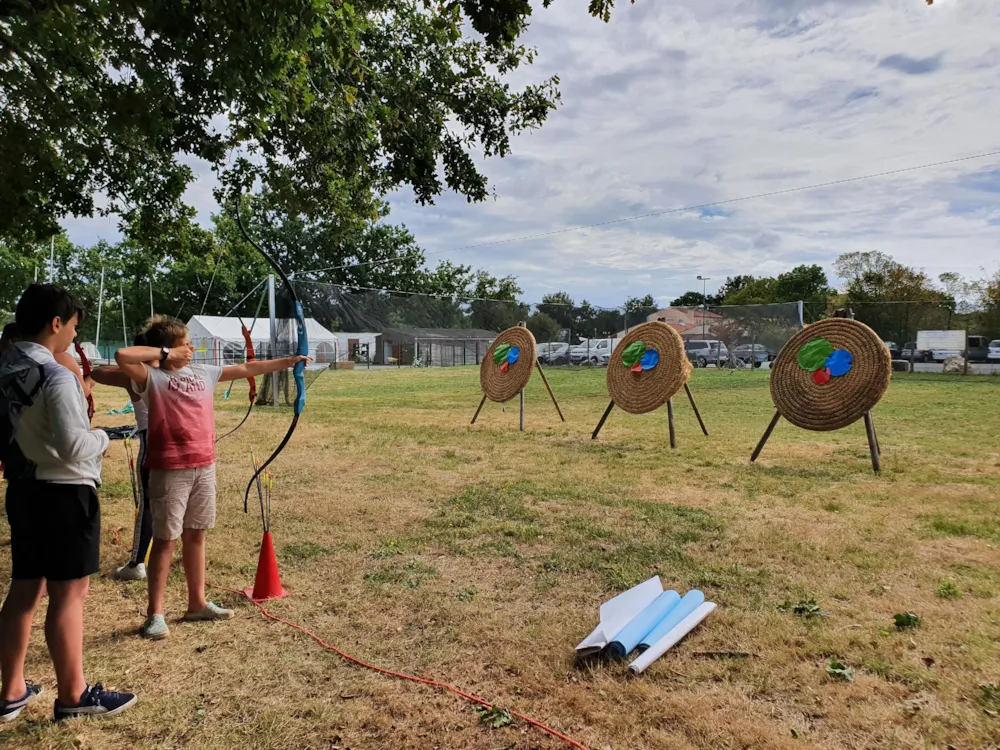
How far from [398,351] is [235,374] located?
14644 mm

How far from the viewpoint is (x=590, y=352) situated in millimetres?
23156

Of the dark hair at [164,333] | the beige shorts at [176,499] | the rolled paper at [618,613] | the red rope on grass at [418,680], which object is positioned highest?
the dark hair at [164,333]

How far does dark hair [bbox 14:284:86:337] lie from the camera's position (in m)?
2.08

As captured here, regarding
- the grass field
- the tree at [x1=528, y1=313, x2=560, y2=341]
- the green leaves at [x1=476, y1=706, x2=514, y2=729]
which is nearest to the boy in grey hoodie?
the grass field

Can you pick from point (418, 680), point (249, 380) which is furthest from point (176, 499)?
point (418, 680)

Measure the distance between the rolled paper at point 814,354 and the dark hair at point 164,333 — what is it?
5701mm

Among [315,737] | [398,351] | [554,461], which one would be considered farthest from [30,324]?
[398,351]

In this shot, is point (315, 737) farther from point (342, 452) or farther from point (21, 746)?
point (342, 452)

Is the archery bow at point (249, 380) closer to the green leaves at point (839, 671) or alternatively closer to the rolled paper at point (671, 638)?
the rolled paper at point (671, 638)

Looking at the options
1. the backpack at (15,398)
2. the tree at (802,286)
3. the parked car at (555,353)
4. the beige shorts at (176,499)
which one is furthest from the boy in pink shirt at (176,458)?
the tree at (802,286)

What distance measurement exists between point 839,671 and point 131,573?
10.7 feet

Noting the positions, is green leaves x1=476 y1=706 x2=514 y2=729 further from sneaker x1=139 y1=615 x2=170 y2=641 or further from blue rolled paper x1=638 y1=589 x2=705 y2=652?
sneaker x1=139 y1=615 x2=170 y2=641

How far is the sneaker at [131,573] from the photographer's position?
3.42 m

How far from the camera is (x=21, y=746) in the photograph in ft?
6.44
